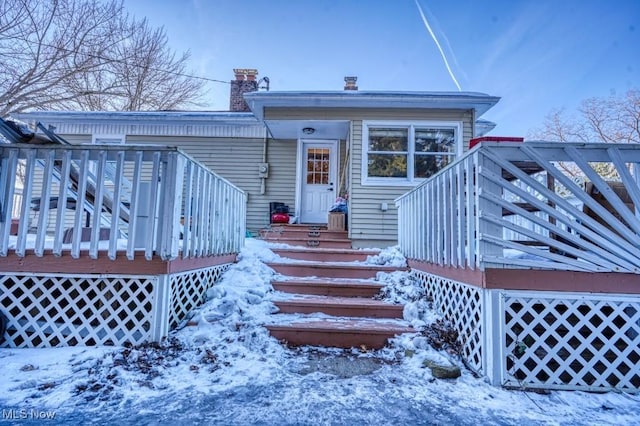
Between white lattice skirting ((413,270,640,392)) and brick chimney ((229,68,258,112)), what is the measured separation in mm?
8116

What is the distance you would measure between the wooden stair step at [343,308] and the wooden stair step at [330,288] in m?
0.41

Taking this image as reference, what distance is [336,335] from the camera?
2.81 metres

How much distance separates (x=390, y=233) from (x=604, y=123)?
14.8m

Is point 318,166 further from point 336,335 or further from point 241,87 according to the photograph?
point 336,335

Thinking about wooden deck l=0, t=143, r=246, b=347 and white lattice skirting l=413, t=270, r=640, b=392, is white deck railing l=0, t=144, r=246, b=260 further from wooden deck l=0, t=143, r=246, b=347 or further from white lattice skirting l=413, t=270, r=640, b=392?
white lattice skirting l=413, t=270, r=640, b=392

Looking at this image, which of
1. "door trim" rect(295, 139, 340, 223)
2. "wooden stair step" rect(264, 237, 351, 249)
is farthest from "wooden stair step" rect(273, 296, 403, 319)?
"door trim" rect(295, 139, 340, 223)

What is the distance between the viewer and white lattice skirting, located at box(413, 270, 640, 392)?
221cm

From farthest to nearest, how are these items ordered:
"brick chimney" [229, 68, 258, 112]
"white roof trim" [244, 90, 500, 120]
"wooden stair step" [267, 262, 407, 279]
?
"brick chimney" [229, 68, 258, 112], "white roof trim" [244, 90, 500, 120], "wooden stair step" [267, 262, 407, 279]

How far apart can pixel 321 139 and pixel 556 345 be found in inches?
256

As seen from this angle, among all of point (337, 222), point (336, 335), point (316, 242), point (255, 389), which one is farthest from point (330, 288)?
point (337, 222)

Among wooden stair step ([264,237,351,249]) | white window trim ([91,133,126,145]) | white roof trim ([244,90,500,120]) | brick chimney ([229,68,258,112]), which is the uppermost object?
brick chimney ([229,68,258,112])

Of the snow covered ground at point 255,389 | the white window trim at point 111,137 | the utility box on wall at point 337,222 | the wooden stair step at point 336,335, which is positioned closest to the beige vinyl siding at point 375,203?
the utility box on wall at point 337,222

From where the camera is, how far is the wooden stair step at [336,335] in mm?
2789

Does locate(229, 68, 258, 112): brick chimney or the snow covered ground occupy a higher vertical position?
locate(229, 68, 258, 112): brick chimney
